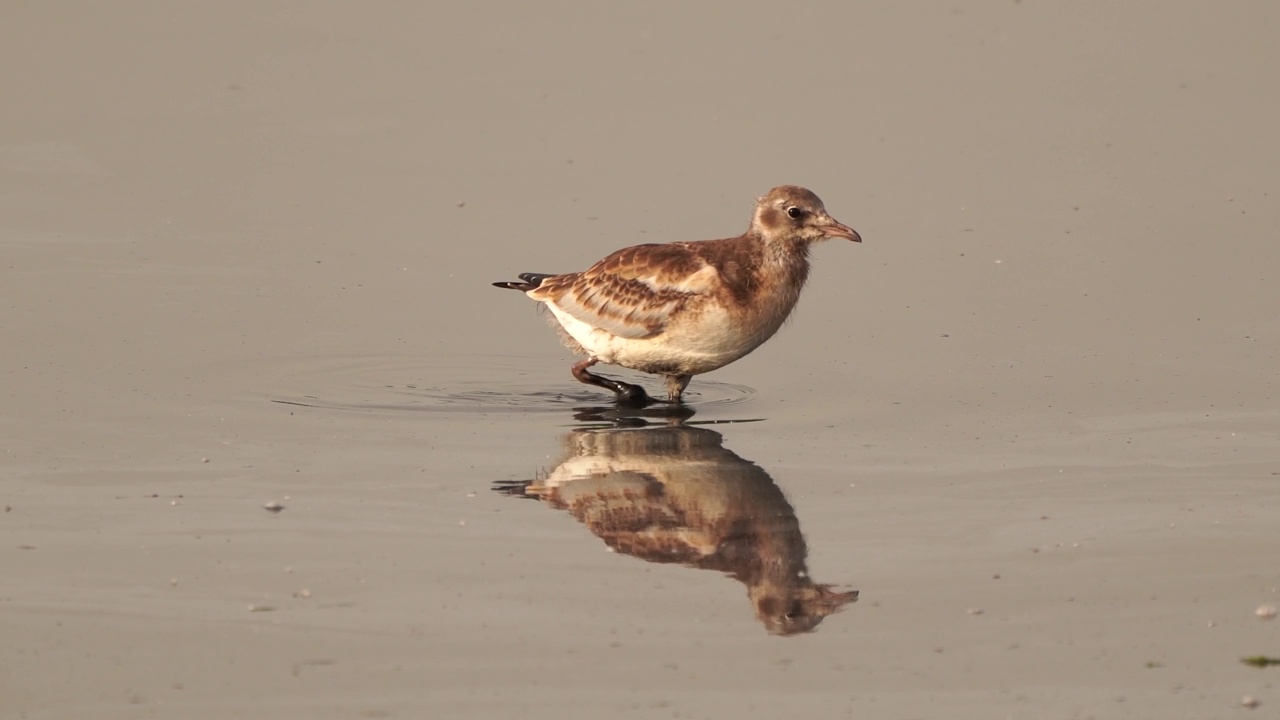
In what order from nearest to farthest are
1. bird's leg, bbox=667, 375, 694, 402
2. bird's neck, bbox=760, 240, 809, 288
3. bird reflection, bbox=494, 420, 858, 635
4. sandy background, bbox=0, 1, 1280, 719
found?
1. sandy background, bbox=0, 1, 1280, 719
2. bird reflection, bbox=494, 420, 858, 635
3. bird's neck, bbox=760, 240, 809, 288
4. bird's leg, bbox=667, 375, 694, 402

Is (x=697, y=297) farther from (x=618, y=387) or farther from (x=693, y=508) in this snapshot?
(x=693, y=508)

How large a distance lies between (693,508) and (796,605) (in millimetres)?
1431

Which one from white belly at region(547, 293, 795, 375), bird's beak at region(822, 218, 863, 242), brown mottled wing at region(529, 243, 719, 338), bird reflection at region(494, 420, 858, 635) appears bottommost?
bird reflection at region(494, 420, 858, 635)

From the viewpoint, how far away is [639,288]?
12656mm

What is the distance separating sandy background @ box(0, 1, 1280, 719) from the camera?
8039mm

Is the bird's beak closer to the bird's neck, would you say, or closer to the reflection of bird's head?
the bird's neck

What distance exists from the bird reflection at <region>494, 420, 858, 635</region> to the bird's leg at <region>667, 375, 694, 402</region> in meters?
1.06

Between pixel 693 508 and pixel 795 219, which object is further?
pixel 795 219

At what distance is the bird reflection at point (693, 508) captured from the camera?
28.8 feet

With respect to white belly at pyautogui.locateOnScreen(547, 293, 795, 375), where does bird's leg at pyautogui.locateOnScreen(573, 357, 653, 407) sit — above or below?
below

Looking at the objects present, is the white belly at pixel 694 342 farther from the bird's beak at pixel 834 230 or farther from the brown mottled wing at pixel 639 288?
the bird's beak at pixel 834 230

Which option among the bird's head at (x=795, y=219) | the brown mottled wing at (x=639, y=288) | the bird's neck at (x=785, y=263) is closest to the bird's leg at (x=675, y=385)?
the brown mottled wing at (x=639, y=288)

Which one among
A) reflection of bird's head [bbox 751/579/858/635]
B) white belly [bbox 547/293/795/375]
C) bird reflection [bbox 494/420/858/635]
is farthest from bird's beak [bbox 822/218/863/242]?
reflection of bird's head [bbox 751/579/858/635]

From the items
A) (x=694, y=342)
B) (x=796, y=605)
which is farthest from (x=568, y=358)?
(x=796, y=605)
